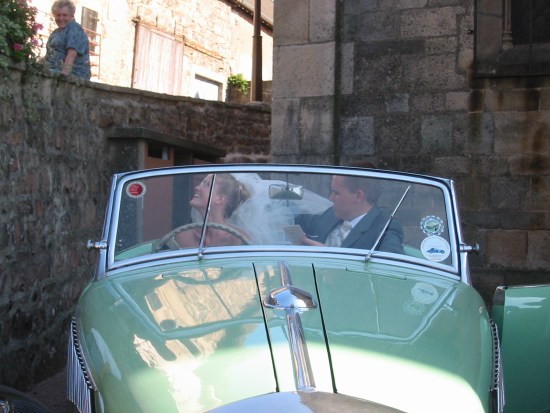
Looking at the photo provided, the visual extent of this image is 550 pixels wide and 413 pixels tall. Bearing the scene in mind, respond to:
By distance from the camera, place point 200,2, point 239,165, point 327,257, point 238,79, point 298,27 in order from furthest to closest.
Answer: point 238,79 → point 200,2 → point 298,27 → point 239,165 → point 327,257

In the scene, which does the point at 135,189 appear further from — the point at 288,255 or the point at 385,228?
the point at 385,228

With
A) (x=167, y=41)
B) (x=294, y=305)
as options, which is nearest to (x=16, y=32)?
(x=294, y=305)

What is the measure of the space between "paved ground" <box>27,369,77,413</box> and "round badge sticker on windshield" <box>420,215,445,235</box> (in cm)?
253

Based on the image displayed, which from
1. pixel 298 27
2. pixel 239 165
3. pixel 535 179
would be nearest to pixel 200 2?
pixel 298 27

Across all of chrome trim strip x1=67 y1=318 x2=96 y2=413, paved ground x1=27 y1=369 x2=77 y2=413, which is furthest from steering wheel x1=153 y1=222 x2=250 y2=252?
paved ground x1=27 y1=369 x2=77 y2=413

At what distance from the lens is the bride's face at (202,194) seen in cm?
367

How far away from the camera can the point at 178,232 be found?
11.8 feet

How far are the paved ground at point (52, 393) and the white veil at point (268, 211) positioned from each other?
6.72 feet

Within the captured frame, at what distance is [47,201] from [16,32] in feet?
4.34

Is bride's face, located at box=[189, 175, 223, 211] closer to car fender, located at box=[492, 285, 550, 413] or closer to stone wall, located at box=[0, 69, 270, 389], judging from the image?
car fender, located at box=[492, 285, 550, 413]

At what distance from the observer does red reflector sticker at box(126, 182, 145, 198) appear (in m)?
3.82

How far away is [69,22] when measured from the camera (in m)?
7.88

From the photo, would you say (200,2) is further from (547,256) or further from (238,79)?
(547,256)

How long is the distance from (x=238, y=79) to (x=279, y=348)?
57.8ft
